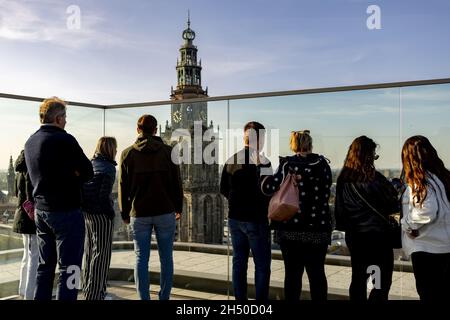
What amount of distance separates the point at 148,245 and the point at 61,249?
2.37 feet

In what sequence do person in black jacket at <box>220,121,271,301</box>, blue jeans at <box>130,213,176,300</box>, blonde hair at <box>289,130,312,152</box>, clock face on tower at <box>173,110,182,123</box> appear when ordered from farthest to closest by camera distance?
clock face on tower at <box>173,110,182,123</box>
blue jeans at <box>130,213,176,300</box>
person in black jacket at <box>220,121,271,301</box>
blonde hair at <box>289,130,312,152</box>

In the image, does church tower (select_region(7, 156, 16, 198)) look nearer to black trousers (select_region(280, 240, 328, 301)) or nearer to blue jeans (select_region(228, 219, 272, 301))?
blue jeans (select_region(228, 219, 272, 301))

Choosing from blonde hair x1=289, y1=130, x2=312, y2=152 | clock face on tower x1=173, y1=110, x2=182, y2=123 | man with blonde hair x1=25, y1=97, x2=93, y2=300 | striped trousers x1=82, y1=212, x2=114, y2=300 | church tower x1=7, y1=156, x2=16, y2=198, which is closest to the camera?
man with blonde hair x1=25, y1=97, x2=93, y2=300

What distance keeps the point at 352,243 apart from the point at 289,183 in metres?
0.61

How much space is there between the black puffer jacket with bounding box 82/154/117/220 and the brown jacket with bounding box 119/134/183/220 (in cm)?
10

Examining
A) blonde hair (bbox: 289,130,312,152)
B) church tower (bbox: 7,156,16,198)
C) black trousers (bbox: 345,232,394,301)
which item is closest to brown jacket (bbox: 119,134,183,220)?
blonde hair (bbox: 289,130,312,152)

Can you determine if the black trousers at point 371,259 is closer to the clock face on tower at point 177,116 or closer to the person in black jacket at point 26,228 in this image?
the clock face on tower at point 177,116

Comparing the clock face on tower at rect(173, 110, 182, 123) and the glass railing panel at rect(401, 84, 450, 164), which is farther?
the clock face on tower at rect(173, 110, 182, 123)

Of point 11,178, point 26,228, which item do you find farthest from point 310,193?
point 11,178

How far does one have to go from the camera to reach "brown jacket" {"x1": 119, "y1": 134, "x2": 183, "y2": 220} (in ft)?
12.2

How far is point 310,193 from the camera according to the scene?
347 cm
